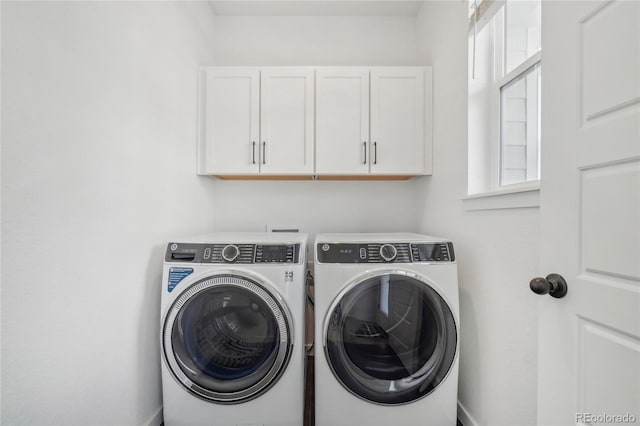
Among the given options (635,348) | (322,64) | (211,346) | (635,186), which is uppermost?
(322,64)

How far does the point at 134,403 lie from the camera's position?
1.22m

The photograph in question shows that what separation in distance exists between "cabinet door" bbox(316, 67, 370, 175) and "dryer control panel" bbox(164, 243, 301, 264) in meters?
0.77

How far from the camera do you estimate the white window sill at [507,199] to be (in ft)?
3.16

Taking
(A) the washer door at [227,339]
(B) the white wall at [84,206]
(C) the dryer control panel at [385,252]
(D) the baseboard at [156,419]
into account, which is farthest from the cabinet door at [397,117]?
(D) the baseboard at [156,419]

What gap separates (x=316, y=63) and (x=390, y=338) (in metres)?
2.07

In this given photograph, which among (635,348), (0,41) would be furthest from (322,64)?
(635,348)

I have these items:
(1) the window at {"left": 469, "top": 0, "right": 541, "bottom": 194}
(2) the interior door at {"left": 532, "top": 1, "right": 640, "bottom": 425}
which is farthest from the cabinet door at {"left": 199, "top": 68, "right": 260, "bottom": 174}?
(2) the interior door at {"left": 532, "top": 1, "right": 640, "bottom": 425}

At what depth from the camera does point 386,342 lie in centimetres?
129

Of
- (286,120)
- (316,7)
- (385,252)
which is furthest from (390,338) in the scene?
(316,7)

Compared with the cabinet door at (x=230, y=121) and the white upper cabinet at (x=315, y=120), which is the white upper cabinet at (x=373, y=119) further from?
the cabinet door at (x=230, y=121)

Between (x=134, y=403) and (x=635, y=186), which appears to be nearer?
(x=635, y=186)

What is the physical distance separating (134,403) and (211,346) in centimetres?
40

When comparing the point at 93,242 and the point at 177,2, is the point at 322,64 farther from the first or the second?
the point at 93,242

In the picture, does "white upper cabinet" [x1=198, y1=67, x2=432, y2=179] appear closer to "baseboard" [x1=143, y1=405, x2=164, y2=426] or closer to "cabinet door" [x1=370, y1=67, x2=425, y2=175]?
"cabinet door" [x1=370, y1=67, x2=425, y2=175]
